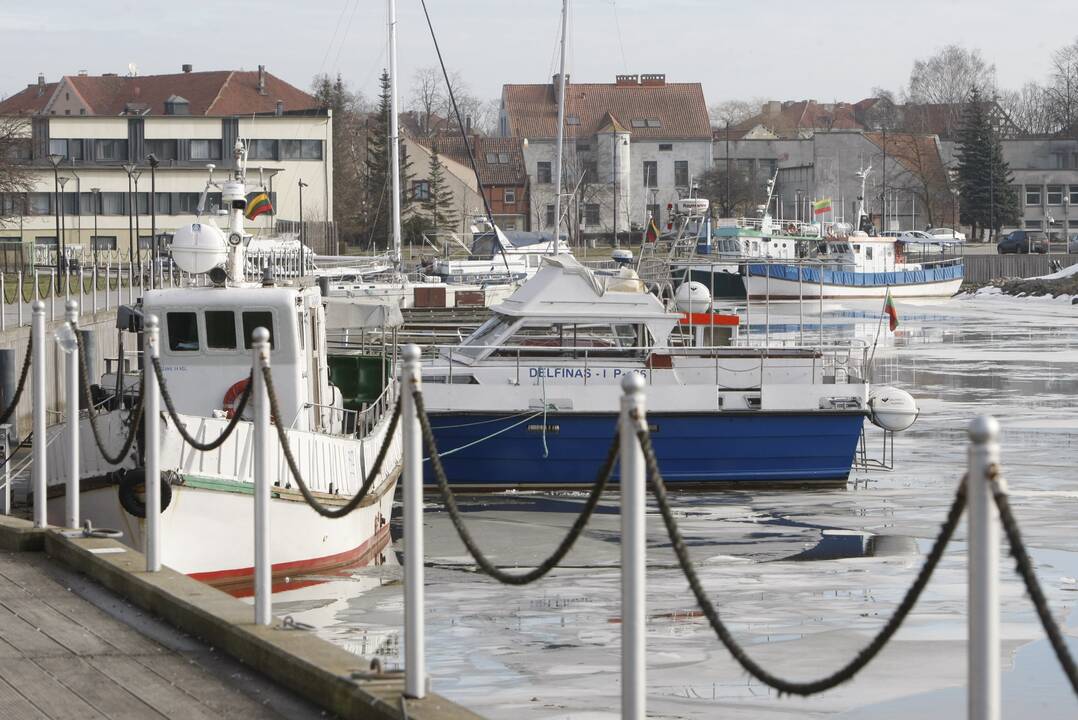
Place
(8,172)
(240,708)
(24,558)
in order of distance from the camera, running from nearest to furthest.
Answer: (240,708)
(24,558)
(8,172)

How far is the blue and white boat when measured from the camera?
63.5ft

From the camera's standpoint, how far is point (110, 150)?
261ft

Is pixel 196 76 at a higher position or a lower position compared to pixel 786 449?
higher

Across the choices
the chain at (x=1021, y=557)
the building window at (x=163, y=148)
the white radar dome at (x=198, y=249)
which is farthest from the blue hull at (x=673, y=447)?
the building window at (x=163, y=148)

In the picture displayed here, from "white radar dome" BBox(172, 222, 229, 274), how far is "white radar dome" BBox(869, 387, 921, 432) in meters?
9.60

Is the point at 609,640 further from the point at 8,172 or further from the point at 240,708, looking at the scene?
the point at 8,172

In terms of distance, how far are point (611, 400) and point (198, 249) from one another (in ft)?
20.7

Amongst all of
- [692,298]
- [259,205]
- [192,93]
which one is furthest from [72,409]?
[192,93]

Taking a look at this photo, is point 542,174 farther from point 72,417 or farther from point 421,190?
point 72,417

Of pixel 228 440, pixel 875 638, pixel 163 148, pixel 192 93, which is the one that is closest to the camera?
pixel 875 638

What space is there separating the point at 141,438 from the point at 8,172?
4000 centimetres

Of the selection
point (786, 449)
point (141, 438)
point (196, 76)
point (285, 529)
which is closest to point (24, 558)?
point (141, 438)

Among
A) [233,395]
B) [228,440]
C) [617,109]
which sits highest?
[617,109]

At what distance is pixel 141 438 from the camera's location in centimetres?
1227
